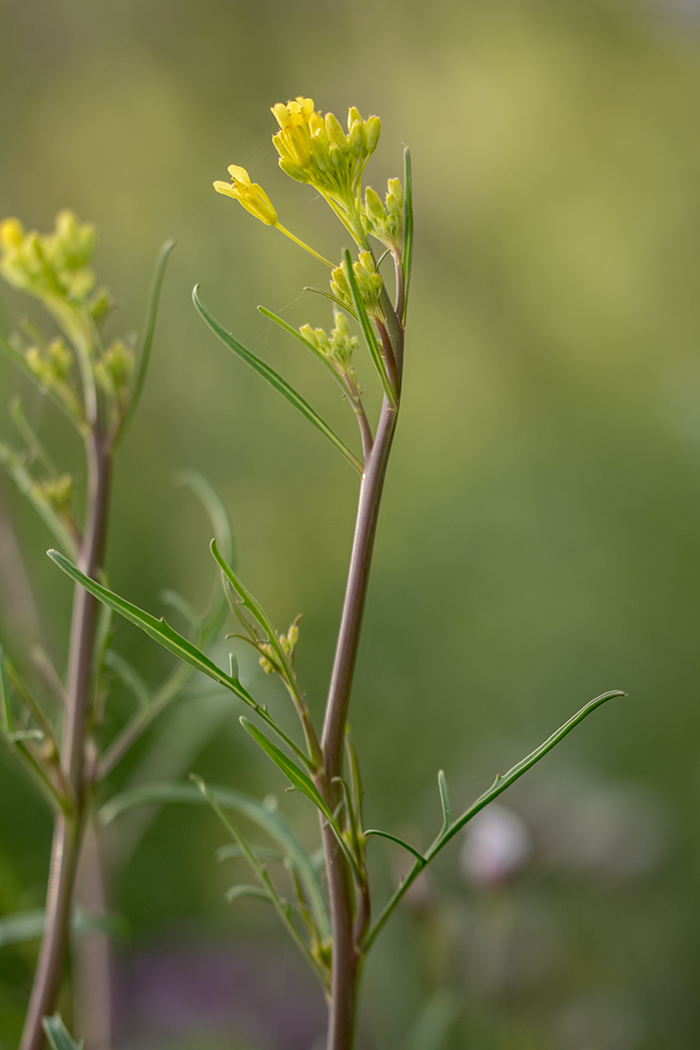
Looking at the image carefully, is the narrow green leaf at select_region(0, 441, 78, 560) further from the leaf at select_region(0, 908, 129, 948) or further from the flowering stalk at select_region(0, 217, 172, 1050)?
the leaf at select_region(0, 908, 129, 948)

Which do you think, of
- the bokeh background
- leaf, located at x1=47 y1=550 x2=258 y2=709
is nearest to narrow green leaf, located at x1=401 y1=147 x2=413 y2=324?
leaf, located at x1=47 y1=550 x2=258 y2=709

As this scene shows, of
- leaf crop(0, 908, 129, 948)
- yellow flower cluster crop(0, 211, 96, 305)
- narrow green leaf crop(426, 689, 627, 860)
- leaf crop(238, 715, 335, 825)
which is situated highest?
yellow flower cluster crop(0, 211, 96, 305)

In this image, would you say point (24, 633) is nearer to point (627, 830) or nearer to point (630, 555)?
point (627, 830)

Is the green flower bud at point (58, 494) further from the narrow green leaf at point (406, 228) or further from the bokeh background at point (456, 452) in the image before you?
the bokeh background at point (456, 452)

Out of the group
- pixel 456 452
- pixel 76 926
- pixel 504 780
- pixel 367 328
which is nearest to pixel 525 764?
pixel 504 780

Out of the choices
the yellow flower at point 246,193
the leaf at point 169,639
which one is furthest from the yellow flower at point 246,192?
the leaf at point 169,639

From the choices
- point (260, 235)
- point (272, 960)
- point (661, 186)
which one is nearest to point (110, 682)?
point (272, 960)
